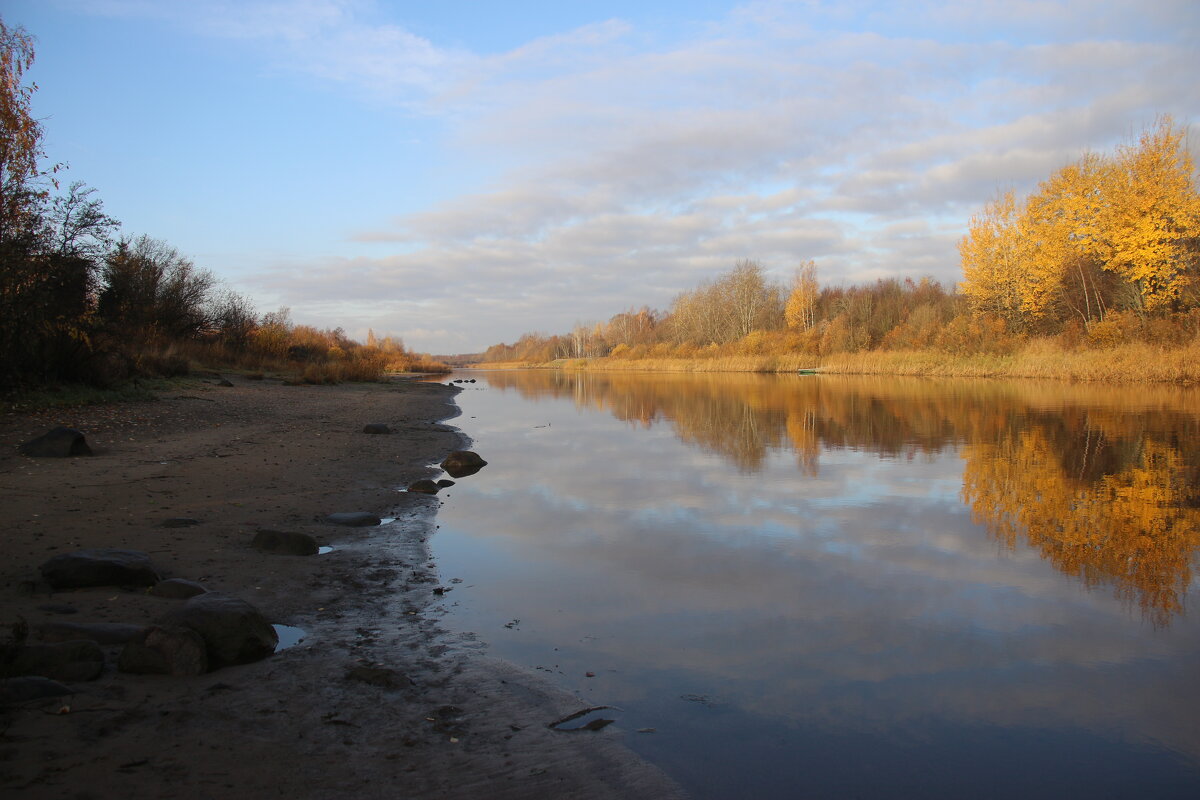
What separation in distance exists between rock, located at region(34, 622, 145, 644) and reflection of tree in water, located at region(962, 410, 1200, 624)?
19.5ft

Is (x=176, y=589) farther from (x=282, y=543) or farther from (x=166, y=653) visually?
(x=282, y=543)

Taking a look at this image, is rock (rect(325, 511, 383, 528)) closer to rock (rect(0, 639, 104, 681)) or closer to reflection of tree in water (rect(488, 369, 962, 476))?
rock (rect(0, 639, 104, 681))

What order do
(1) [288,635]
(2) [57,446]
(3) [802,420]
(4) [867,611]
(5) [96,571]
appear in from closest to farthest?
1. (1) [288,635]
2. (5) [96,571]
3. (4) [867,611]
4. (2) [57,446]
5. (3) [802,420]

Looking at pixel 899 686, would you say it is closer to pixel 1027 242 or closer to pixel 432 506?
pixel 432 506

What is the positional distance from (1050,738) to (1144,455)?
9251 mm

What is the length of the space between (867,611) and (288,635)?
11.8 ft

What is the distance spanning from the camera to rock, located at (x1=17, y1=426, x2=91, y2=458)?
7949 millimetres

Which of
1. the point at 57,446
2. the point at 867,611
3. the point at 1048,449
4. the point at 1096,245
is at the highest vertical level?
the point at 1096,245

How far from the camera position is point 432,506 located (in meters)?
7.71

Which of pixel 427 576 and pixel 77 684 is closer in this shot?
pixel 77 684

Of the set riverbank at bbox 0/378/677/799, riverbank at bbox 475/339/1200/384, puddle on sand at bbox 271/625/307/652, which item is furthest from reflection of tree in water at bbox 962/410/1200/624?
riverbank at bbox 475/339/1200/384

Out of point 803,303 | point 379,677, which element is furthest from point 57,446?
point 803,303

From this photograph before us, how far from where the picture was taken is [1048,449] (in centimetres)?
1080

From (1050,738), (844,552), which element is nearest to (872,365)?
(844,552)
